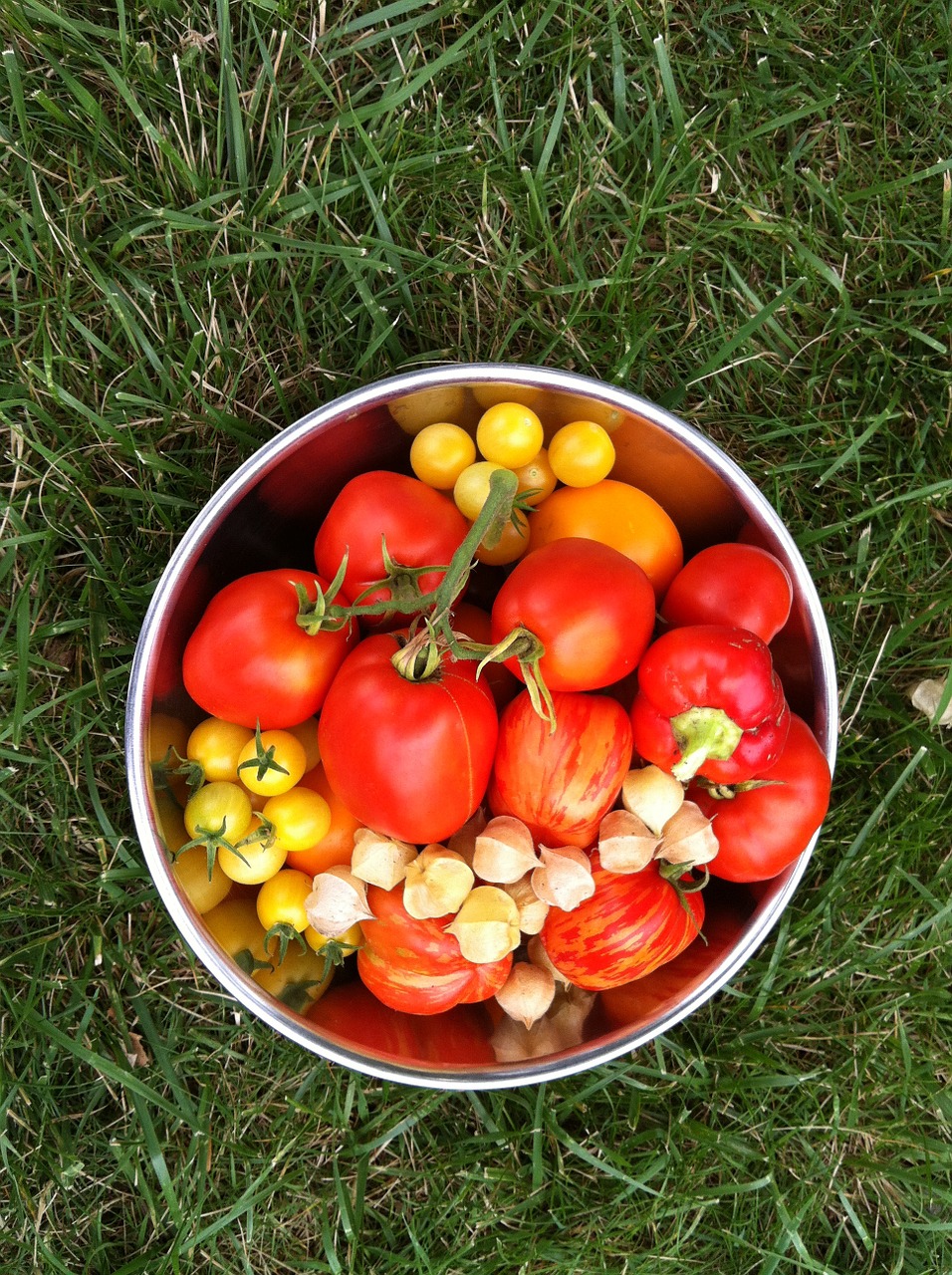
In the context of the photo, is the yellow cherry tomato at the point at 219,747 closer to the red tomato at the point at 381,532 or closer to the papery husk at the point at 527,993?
the red tomato at the point at 381,532

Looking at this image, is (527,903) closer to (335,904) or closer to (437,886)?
(437,886)

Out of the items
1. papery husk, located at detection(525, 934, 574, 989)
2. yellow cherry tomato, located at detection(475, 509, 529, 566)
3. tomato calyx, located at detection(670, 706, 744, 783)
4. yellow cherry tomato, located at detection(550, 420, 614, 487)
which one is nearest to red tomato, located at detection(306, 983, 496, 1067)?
papery husk, located at detection(525, 934, 574, 989)

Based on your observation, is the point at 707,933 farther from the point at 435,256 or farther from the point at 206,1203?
the point at 435,256

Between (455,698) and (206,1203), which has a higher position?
(455,698)

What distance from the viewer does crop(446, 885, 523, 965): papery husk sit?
3.81 ft

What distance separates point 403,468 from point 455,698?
414 mm

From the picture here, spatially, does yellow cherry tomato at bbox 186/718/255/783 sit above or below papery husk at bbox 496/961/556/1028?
above

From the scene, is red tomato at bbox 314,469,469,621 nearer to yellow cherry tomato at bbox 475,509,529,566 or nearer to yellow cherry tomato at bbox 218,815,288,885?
yellow cherry tomato at bbox 475,509,529,566

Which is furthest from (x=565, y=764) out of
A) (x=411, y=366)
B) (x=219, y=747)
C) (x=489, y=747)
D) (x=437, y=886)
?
(x=411, y=366)

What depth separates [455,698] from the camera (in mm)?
1108

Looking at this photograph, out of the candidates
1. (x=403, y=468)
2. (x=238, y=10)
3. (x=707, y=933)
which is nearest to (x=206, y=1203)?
(x=707, y=933)

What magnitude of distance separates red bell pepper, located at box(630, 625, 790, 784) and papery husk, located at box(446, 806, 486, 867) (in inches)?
9.0

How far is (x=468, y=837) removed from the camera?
48.8 inches

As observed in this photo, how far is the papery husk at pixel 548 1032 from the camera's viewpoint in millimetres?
1286
